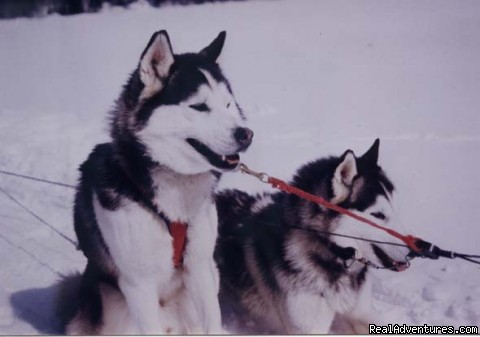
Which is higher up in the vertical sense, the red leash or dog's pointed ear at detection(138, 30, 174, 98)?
dog's pointed ear at detection(138, 30, 174, 98)

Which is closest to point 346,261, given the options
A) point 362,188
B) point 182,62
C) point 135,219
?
point 362,188

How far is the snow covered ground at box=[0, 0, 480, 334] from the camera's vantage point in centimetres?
194

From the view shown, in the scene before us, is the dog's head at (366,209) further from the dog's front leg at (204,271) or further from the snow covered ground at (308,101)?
the dog's front leg at (204,271)

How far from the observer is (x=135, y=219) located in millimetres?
1497

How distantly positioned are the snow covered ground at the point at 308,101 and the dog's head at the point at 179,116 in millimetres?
369

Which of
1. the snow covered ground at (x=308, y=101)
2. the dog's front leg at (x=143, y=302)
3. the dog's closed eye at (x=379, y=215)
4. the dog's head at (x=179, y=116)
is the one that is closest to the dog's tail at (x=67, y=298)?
the snow covered ground at (x=308, y=101)

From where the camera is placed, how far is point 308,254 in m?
1.82

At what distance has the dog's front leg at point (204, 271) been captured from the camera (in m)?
1.60

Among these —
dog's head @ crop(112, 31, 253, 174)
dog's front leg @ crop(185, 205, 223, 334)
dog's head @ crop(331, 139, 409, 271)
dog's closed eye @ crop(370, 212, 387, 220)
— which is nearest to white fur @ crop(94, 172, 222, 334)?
dog's front leg @ crop(185, 205, 223, 334)

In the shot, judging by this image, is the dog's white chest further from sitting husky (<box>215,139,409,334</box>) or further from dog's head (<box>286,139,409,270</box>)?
dog's head (<box>286,139,409,270</box>)

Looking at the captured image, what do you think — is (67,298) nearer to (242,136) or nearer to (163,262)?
(163,262)

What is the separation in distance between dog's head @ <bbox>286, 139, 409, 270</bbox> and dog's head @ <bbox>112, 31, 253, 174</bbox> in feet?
1.37

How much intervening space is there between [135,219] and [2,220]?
0.97m

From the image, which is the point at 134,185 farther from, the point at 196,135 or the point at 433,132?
the point at 433,132
